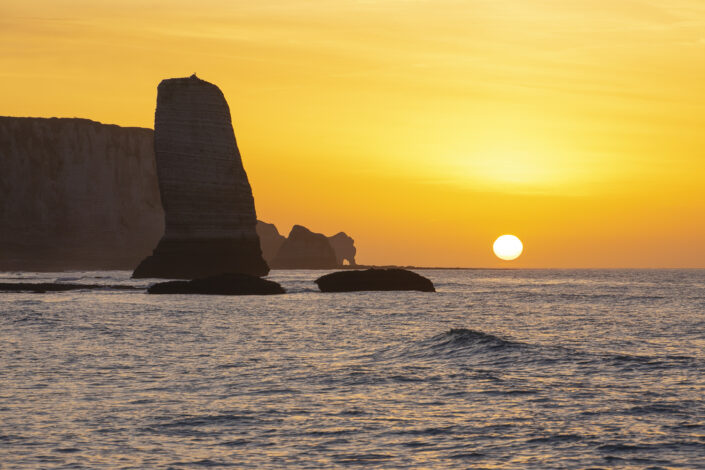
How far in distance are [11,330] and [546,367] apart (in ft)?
72.3

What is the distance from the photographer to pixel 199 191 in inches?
4269

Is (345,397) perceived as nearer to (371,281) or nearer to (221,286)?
(221,286)

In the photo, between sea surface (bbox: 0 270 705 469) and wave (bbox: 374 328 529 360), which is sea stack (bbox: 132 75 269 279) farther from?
wave (bbox: 374 328 529 360)

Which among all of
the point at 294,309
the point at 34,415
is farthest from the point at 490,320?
the point at 34,415

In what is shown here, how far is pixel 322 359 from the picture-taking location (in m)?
27.0

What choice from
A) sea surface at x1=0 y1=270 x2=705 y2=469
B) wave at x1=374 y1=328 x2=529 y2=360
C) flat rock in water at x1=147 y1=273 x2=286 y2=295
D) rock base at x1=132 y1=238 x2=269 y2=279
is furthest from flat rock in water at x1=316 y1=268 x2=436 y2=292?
wave at x1=374 y1=328 x2=529 y2=360

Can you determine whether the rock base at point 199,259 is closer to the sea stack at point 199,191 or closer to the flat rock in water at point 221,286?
the sea stack at point 199,191

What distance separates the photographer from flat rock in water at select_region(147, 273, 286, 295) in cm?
7200

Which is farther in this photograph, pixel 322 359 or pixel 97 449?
pixel 322 359

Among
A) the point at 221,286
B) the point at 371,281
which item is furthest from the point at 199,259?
the point at 221,286

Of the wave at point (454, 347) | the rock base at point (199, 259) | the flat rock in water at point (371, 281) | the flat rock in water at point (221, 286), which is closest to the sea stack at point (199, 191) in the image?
the rock base at point (199, 259)

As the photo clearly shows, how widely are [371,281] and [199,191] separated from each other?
32726mm

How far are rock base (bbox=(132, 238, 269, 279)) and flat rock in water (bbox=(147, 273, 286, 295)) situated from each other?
96.8 feet

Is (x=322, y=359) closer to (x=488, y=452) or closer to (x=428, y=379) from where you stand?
(x=428, y=379)
